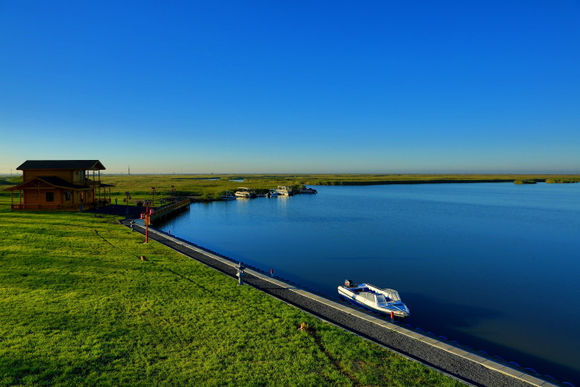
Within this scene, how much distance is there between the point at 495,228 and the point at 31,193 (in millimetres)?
73066

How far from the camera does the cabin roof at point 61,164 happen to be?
47.3 m

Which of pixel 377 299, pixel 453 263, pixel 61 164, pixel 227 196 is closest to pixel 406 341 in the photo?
pixel 377 299

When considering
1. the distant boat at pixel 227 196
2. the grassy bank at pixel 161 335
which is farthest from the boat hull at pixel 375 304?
the distant boat at pixel 227 196

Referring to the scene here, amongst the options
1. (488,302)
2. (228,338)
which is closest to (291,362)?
(228,338)

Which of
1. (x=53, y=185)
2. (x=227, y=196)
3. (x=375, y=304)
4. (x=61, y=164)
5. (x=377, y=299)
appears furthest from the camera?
(x=227, y=196)

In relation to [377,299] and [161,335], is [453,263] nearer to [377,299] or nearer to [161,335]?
[377,299]

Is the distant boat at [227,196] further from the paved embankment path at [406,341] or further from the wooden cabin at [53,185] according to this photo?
the paved embankment path at [406,341]

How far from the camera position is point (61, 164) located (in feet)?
160

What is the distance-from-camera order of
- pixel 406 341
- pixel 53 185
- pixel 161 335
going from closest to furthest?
1. pixel 161 335
2. pixel 406 341
3. pixel 53 185

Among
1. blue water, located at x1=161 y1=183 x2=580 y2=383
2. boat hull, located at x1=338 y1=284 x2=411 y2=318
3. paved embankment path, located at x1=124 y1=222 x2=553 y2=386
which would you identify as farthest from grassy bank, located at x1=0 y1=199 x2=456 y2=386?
blue water, located at x1=161 y1=183 x2=580 y2=383

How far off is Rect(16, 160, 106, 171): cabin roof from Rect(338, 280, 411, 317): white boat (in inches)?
1797

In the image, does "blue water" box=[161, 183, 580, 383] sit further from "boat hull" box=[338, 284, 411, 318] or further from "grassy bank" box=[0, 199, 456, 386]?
"grassy bank" box=[0, 199, 456, 386]

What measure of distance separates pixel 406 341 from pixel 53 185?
50.5 meters

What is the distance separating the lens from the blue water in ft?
57.9
